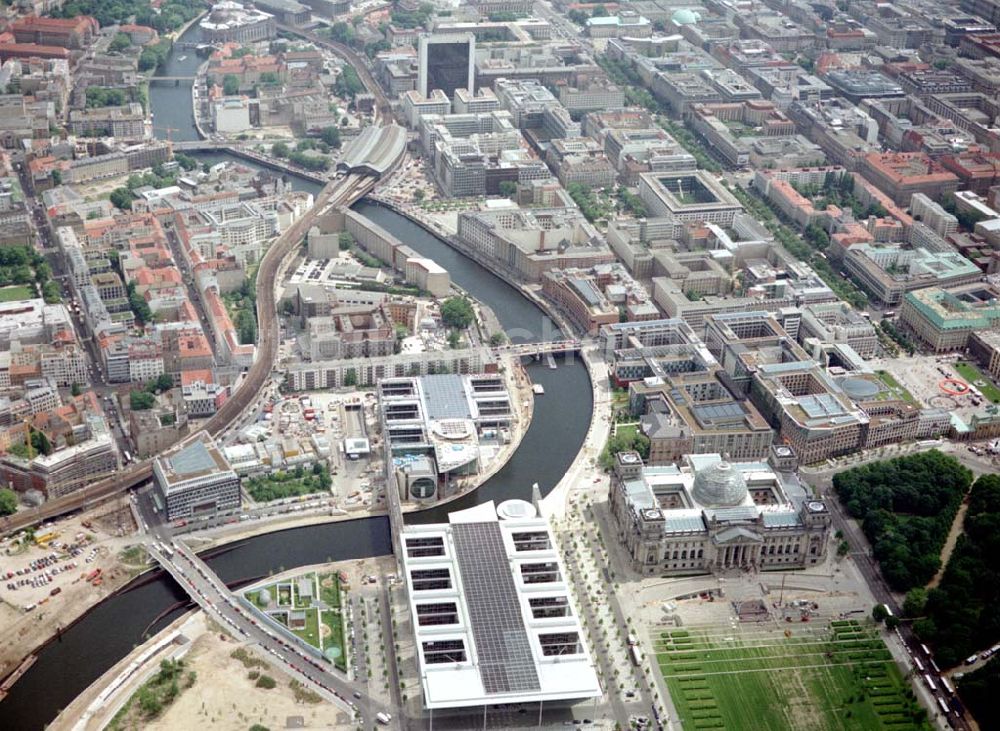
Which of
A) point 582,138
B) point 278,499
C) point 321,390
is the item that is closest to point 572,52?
point 582,138

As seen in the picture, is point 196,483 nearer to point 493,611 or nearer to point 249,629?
point 249,629

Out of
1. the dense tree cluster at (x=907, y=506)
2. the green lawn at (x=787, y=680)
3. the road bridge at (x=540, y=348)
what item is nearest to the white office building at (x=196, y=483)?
the road bridge at (x=540, y=348)

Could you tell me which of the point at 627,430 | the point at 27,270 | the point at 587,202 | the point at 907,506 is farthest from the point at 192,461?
the point at 587,202

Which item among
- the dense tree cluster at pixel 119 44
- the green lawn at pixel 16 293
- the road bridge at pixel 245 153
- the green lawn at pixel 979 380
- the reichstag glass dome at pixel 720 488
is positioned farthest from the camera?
the dense tree cluster at pixel 119 44

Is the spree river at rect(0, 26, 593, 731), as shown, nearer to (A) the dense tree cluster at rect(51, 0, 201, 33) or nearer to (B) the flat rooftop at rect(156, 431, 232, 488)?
(B) the flat rooftop at rect(156, 431, 232, 488)

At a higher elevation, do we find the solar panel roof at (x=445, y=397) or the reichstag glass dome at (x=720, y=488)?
the reichstag glass dome at (x=720, y=488)

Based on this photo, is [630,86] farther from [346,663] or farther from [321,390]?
[346,663]

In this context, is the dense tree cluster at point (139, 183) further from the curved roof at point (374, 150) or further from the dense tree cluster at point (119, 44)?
the dense tree cluster at point (119, 44)
